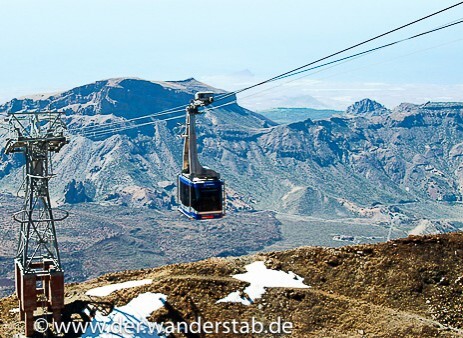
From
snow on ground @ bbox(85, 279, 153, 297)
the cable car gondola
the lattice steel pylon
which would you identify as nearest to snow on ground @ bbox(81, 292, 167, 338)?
snow on ground @ bbox(85, 279, 153, 297)

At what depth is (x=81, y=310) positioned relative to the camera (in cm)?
5812

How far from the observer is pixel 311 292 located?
6084 cm

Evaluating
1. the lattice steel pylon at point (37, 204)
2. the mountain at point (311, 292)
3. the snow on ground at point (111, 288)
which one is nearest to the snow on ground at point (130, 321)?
the mountain at point (311, 292)

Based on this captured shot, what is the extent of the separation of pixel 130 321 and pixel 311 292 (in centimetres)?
1422

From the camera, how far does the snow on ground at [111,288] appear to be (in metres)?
60.9

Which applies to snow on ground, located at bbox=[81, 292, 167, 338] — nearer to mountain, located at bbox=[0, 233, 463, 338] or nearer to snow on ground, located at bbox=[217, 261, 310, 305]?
mountain, located at bbox=[0, 233, 463, 338]

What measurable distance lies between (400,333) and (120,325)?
777 inches

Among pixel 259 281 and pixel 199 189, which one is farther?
pixel 259 281

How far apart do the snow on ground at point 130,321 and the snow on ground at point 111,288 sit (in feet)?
8.20

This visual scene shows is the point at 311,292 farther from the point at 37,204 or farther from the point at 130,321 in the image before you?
the point at 37,204

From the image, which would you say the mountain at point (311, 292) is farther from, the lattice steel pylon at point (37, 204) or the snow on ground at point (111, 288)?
the lattice steel pylon at point (37, 204)

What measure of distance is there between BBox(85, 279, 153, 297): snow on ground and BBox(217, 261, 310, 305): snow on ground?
6.85m

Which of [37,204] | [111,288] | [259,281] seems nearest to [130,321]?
[111,288]

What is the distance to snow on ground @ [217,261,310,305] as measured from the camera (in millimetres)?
60156
